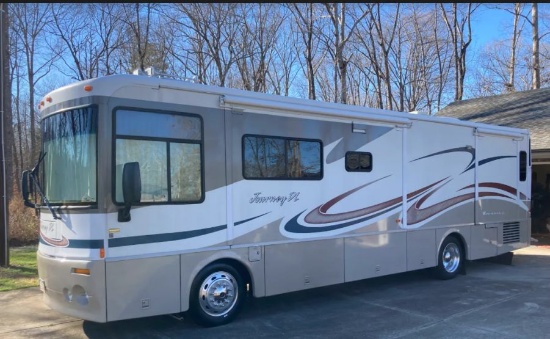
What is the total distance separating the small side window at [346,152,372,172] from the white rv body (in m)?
0.03

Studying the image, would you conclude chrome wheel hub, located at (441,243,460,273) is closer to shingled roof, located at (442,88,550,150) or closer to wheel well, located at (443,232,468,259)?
wheel well, located at (443,232,468,259)

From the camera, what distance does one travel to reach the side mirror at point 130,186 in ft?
17.0

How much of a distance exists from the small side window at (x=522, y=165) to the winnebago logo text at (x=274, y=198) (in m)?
6.36

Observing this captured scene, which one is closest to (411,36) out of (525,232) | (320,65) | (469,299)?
(320,65)

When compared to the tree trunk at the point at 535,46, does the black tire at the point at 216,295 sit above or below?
below

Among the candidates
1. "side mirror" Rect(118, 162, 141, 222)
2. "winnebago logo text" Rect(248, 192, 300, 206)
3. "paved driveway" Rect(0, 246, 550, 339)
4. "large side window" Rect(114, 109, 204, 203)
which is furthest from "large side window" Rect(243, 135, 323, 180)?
"paved driveway" Rect(0, 246, 550, 339)

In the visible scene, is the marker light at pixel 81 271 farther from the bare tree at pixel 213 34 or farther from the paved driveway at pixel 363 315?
the bare tree at pixel 213 34

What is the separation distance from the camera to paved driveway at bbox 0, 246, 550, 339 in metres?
5.92

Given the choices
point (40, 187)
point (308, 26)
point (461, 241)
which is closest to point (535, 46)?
point (308, 26)

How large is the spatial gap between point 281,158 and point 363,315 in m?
2.36

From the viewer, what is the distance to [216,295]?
6.08 metres

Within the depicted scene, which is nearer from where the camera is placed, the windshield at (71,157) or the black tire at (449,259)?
the windshield at (71,157)

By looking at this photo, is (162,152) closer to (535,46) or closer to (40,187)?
(40,187)

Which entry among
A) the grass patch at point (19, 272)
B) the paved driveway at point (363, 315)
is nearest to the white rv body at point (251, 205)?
the paved driveway at point (363, 315)
